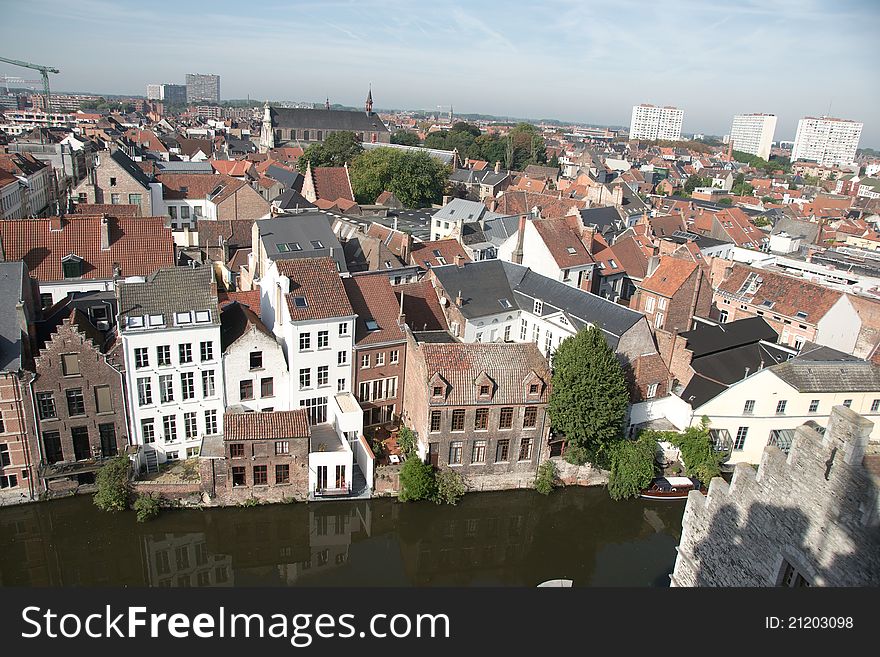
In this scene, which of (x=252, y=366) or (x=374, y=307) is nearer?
(x=252, y=366)

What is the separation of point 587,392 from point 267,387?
16.7m

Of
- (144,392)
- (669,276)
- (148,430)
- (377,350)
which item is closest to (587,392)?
(377,350)

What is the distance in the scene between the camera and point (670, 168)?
577ft

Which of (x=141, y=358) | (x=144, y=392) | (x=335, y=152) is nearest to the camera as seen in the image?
(x=141, y=358)

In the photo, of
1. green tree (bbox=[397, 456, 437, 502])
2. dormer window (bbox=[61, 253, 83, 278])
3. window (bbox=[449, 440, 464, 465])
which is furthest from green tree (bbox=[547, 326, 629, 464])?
dormer window (bbox=[61, 253, 83, 278])

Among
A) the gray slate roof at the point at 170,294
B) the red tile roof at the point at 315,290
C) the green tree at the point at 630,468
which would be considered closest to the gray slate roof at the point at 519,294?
the green tree at the point at 630,468

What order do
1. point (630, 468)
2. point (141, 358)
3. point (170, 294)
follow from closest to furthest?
point (141, 358) → point (170, 294) → point (630, 468)

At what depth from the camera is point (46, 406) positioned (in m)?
28.6

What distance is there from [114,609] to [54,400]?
25287 mm

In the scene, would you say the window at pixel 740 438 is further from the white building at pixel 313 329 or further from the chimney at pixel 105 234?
the chimney at pixel 105 234

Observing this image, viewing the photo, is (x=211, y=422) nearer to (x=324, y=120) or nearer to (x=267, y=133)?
(x=267, y=133)

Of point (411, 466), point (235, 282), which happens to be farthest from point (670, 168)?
point (411, 466)

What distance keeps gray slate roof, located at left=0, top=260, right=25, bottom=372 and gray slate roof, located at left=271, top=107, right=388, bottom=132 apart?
128 m

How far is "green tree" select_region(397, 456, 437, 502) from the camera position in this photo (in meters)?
30.8
